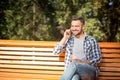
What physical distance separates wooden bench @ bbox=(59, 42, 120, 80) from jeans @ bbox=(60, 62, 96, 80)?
657 millimetres

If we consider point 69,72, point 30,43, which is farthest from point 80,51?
point 30,43

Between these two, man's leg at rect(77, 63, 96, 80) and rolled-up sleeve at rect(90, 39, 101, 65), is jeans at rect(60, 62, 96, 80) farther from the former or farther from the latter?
rolled-up sleeve at rect(90, 39, 101, 65)

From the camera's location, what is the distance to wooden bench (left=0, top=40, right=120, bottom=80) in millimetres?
5316

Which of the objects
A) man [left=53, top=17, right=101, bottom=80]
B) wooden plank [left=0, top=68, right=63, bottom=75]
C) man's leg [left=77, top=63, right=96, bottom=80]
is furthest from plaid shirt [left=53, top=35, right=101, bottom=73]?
wooden plank [left=0, top=68, right=63, bottom=75]

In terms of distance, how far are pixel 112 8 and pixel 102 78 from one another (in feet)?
17.9

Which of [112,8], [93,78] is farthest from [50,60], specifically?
[112,8]

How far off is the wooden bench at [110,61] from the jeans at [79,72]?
66 cm

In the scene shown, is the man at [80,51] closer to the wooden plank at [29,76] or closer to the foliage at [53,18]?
the wooden plank at [29,76]

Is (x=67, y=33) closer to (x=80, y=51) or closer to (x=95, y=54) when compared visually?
(x=80, y=51)

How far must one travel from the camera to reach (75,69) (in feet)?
14.5

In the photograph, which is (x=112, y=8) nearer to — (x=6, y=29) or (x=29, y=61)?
(x=6, y=29)

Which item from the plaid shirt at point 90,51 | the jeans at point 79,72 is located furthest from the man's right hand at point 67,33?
the jeans at point 79,72

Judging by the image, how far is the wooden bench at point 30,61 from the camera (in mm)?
5316

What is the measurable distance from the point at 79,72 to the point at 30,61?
1.28 m
